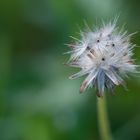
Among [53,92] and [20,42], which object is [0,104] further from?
[20,42]

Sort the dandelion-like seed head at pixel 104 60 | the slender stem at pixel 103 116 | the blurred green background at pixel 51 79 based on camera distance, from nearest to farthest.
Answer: the dandelion-like seed head at pixel 104 60
the slender stem at pixel 103 116
the blurred green background at pixel 51 79

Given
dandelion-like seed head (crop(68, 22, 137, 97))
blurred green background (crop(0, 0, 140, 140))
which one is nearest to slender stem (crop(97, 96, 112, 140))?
dandelion-like seed head (crop(68, 22, 137, 97))

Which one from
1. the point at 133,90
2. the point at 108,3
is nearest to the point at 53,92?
the point at 133,90

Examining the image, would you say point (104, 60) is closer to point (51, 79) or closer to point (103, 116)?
point (103, 116)

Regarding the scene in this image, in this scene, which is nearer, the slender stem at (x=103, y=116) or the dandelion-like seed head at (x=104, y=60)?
the dandelion-like seed head at (x=104, y=60)

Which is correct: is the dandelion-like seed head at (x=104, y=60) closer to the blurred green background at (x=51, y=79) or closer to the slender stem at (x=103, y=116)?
the slender stem at (x=103, y=116)

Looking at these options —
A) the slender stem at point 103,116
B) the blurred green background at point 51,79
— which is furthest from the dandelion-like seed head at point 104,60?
the blurred green background at point 51,79

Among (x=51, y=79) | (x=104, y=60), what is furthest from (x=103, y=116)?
(x=51, y=79)
